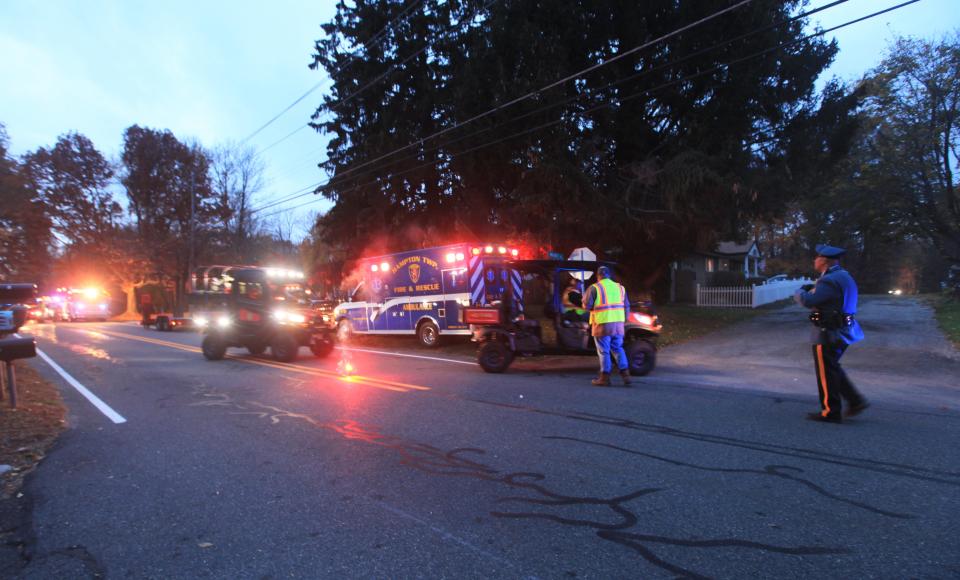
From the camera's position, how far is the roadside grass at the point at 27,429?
4.56 m

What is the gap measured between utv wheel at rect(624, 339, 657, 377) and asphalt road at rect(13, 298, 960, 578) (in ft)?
3.97

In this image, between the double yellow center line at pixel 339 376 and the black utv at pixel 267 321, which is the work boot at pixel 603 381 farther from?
the black utv at pixel 267 321

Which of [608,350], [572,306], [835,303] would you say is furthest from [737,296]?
[835,303]

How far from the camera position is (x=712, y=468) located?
4336 millimetres

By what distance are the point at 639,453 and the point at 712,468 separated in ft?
2.08

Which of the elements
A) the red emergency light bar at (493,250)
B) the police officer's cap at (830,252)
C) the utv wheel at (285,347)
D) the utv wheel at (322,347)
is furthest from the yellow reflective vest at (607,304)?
the utv wheel at (285,347)

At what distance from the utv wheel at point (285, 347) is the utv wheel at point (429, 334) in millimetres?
3951

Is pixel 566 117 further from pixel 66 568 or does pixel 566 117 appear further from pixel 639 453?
pixel 66 568

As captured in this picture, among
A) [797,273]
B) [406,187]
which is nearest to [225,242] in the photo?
[406,187]

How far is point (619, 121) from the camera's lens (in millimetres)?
17281

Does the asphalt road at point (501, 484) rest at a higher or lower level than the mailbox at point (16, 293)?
lower

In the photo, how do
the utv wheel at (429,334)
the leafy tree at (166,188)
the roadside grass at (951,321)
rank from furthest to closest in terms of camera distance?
the leafy tree at (166,188) → the utv wheel at (429,334) → the roadside grass at (951,321)

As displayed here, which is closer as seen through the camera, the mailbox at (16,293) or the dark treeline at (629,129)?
the mailbox at (16,293)

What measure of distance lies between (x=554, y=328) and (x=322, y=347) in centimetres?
616
